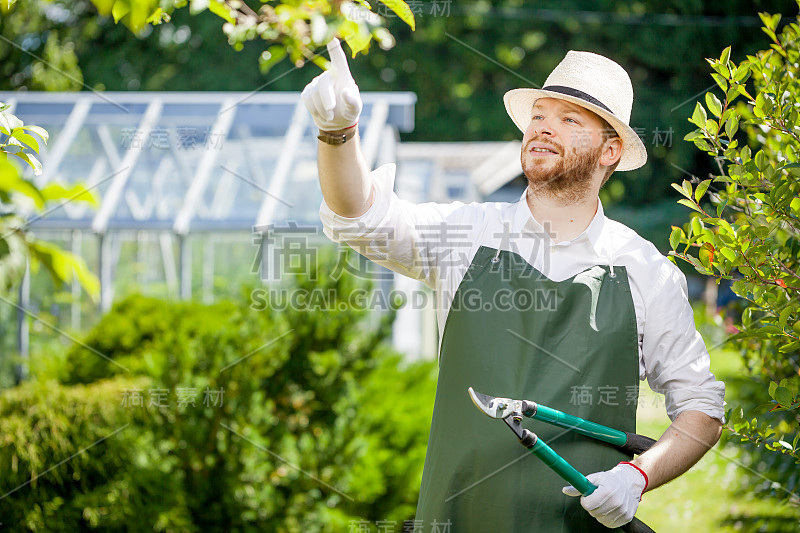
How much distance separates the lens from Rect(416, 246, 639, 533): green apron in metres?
1.50

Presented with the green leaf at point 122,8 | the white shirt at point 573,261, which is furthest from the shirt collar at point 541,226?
the green leaf at point 122,8

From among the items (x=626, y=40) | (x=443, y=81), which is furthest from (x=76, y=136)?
(x=626, y=40)

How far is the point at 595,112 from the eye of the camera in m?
1.63

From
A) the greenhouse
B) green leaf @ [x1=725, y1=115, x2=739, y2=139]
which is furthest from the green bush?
the greenhouse

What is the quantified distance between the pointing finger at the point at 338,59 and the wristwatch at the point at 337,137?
0.09 meters

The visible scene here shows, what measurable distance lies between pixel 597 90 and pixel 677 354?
1.83 feet

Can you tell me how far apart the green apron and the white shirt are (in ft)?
0.12

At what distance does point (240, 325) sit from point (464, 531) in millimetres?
1850

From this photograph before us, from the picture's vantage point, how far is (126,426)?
312cm

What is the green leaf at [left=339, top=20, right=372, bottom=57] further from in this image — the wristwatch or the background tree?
the background tree

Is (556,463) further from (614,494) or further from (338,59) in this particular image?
(338,59)

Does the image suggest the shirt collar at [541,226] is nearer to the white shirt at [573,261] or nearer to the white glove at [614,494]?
the white shirt at [573,261]

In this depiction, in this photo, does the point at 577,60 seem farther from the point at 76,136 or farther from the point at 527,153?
the point at 76,136

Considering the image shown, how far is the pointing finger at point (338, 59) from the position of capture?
1.30 metres
